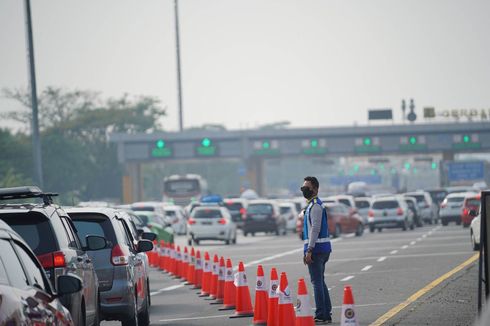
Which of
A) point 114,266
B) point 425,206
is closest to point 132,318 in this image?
point 114,266

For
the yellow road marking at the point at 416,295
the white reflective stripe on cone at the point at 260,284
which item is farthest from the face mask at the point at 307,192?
the yellow road marking at the point at 416,295

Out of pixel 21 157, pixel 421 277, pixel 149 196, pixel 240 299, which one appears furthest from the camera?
pixel 149 196

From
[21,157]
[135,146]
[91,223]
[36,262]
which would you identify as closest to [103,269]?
[91,223]

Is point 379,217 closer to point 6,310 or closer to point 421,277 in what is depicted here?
point 421,277

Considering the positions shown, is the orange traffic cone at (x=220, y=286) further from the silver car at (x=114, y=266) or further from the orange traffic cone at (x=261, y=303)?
the orange traffic cone at (x=261, y=303)

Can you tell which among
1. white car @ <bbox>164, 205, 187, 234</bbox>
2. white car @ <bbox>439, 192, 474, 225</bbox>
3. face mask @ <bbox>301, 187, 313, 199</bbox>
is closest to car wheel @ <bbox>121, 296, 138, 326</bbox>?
face mask @ <bbox>301, 187, 313, 199</bbox>

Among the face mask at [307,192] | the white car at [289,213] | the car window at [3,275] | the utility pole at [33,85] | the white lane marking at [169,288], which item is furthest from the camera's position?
the white car at [289,213]

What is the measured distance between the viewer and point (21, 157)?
10425 cm

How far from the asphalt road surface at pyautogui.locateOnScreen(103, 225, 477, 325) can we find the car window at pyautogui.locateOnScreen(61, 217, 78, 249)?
15.1 feet

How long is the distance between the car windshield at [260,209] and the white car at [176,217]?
4.62 metres

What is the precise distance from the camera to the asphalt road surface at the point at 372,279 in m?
19.9

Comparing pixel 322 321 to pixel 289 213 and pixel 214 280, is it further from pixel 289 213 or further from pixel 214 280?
pixel 289 213

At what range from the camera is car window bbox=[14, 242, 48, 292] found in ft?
32.2

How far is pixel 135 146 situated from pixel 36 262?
282ft
